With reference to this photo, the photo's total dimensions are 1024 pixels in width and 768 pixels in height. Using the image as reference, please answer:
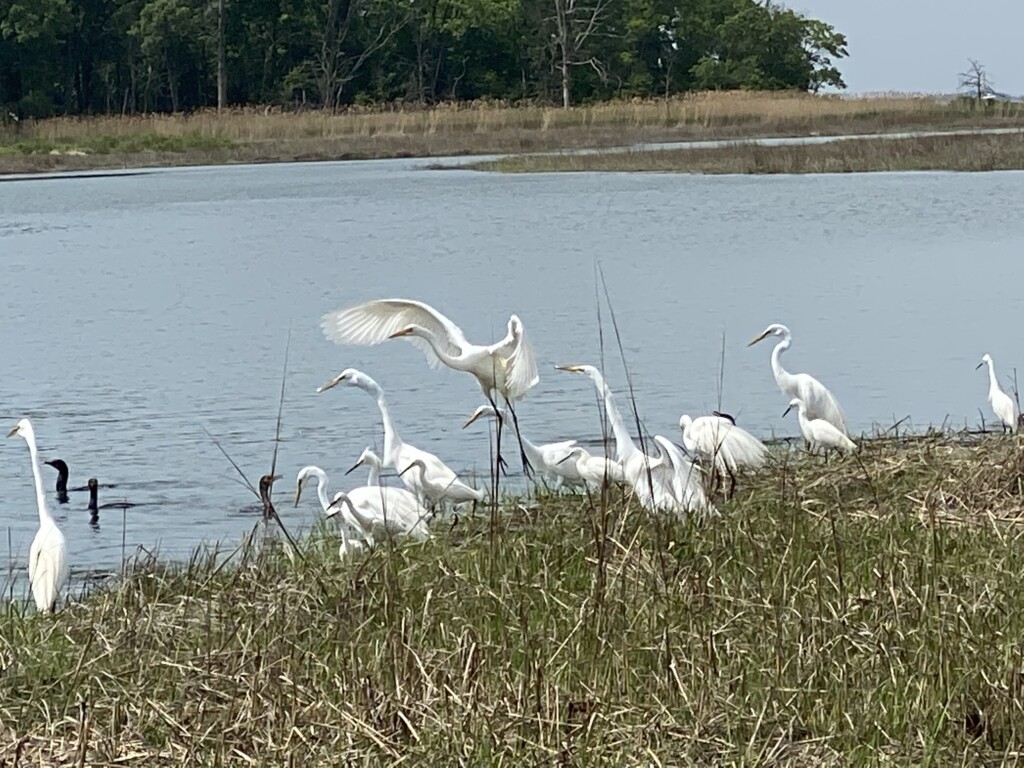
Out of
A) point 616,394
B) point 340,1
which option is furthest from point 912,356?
point 340,1

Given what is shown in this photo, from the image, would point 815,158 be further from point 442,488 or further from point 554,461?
point 442,488

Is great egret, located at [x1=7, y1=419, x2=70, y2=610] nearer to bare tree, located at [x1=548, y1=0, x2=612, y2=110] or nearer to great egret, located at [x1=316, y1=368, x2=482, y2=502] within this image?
great egret, located at [x1=316, y1=368, x2=482, y2=502]

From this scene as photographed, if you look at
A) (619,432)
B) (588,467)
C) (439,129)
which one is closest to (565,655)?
(619,432)

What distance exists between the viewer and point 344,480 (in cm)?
797


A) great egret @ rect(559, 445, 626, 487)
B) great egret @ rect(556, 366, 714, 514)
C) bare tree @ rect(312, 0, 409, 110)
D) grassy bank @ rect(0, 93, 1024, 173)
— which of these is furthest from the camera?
bare tree @ rect(312, 0, 409, 110)

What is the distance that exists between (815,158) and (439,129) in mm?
14460

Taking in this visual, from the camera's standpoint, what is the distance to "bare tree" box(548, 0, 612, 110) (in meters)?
49.8

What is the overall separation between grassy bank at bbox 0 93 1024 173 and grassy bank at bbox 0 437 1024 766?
32.1 meters

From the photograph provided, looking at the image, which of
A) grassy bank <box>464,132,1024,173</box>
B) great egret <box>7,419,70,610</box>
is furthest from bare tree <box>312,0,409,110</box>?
great egret <box>7,419,70,610</box>

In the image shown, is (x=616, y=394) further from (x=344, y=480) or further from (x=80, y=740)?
(x=80, y=740)

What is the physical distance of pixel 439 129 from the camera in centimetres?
3991

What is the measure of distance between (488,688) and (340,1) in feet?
160

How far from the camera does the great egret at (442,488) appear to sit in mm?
6445

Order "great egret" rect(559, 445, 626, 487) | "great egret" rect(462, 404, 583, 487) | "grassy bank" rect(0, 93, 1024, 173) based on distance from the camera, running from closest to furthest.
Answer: "great egret" rect(559, 445, 626, 487)
"great egret" rect(462, 404, 583, 487)
"grassy bank" rect(0, 93, 1024, 173)
